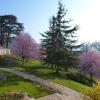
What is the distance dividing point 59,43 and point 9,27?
34852 mm

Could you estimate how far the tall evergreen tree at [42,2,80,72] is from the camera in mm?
46906

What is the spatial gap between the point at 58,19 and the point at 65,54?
8514 millimetres

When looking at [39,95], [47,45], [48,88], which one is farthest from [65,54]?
[39,95]

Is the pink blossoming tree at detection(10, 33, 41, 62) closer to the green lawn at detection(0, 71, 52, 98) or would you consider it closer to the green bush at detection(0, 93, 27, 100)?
the green lawn at detection(0, 71, 52, 98)

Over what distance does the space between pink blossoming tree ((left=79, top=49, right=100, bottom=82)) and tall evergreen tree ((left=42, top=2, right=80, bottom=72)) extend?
7.01ft

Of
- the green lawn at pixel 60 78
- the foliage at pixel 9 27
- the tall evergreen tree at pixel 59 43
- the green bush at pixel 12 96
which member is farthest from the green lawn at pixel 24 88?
the foliage at pixel 9 27

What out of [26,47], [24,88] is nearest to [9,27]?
[26,47]

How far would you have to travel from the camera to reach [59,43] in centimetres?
4962

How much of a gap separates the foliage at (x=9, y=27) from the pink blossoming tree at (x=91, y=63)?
33.1 meters

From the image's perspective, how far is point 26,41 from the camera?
57719 mm

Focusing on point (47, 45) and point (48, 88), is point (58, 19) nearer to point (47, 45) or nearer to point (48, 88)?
point (47, 45)

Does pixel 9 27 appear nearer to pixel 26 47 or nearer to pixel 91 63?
pixel 26 47

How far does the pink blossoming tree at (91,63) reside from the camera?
49656 mm

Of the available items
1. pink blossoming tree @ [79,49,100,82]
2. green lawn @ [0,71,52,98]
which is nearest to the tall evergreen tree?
pink blossoming tree @ [79,49,100,82]
